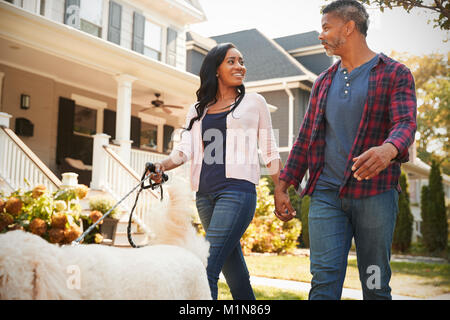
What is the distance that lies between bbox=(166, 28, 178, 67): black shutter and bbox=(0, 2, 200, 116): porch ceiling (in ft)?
4.20

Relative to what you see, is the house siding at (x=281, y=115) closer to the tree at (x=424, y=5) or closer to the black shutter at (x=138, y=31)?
the black shutter at (x=138, y=31)

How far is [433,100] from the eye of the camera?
14711 millimetres

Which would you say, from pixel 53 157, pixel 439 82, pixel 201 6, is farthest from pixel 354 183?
pixel 439 82

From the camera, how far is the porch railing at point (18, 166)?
24.3ft

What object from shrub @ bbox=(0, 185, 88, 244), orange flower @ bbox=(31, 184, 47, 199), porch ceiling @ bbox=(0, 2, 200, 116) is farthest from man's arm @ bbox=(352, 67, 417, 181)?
porch ceiling @ bbox=(0, 2, 200, 116)

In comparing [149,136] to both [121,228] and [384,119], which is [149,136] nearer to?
[121,228]

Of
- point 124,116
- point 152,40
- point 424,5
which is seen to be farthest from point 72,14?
point 424,5

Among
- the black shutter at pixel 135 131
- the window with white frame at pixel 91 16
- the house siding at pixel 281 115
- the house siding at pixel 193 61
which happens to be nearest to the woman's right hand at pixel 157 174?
the window with white frame at pixel 91 16

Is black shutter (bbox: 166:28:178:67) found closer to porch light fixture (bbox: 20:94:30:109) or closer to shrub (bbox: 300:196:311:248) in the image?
porch light fixture (bbox: 20:94:30:109)

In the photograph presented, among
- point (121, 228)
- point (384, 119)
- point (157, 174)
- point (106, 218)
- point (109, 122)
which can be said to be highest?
point (109, 122)

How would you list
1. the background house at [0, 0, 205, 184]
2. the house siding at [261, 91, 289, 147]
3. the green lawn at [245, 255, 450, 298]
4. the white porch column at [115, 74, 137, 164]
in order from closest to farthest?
the green lawn at [245, 255, 450, 298] < the background house at [0, 0, 205, 184] < the white porch column at [115, 74, 137, 164] < the house siding at [261, 91, 289, 147]

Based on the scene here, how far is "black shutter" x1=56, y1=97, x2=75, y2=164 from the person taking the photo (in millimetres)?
10664

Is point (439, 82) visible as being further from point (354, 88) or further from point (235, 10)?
point (354, 88)

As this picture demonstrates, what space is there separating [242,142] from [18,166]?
5979mm
